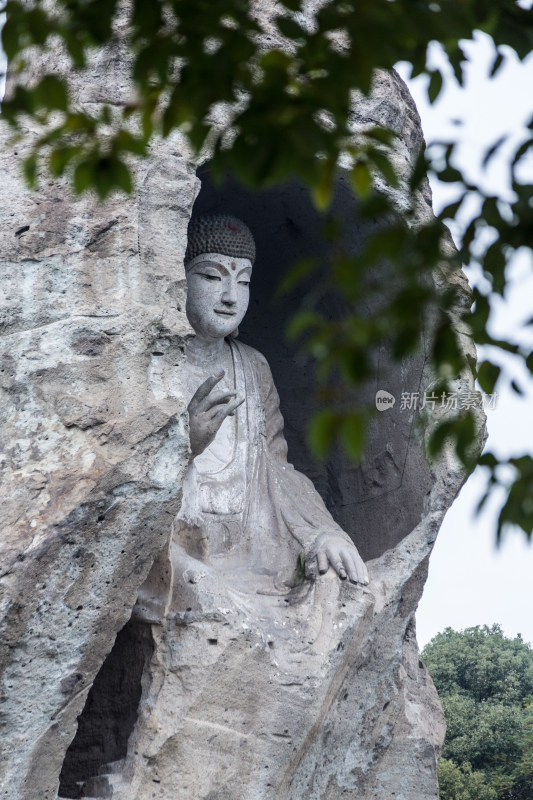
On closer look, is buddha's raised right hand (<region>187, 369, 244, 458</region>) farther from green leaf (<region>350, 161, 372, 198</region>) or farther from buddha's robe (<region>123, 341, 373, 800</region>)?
green leaf (<region>350, 161, 372, 198</region>)

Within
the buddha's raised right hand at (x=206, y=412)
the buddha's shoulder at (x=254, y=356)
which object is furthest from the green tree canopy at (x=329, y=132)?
the buddha's shoulder at (x=254, y=356)

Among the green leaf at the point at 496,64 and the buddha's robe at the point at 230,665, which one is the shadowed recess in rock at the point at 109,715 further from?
the green leaf at the point at 496,64

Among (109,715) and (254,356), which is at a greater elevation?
(254,356)

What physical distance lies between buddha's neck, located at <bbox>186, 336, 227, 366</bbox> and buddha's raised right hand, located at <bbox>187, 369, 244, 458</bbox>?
0.62m

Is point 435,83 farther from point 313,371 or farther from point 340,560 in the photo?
point 313,371

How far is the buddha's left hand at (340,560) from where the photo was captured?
505 cm

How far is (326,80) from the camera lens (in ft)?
8.61

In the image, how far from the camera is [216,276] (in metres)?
5.52

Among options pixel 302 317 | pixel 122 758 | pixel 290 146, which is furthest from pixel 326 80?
pixel 122 758

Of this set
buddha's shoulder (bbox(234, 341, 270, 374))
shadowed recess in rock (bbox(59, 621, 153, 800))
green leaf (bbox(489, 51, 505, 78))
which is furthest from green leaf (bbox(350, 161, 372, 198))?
buddha's shoulder (bbox(234, 341, 270, 374))

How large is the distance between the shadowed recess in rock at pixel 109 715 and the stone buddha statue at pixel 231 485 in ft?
0.56

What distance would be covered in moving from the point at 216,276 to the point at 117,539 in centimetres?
148

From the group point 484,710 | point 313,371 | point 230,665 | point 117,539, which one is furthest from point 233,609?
point 484,710

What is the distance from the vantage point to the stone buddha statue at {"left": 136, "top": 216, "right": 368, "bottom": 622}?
4898 mm
